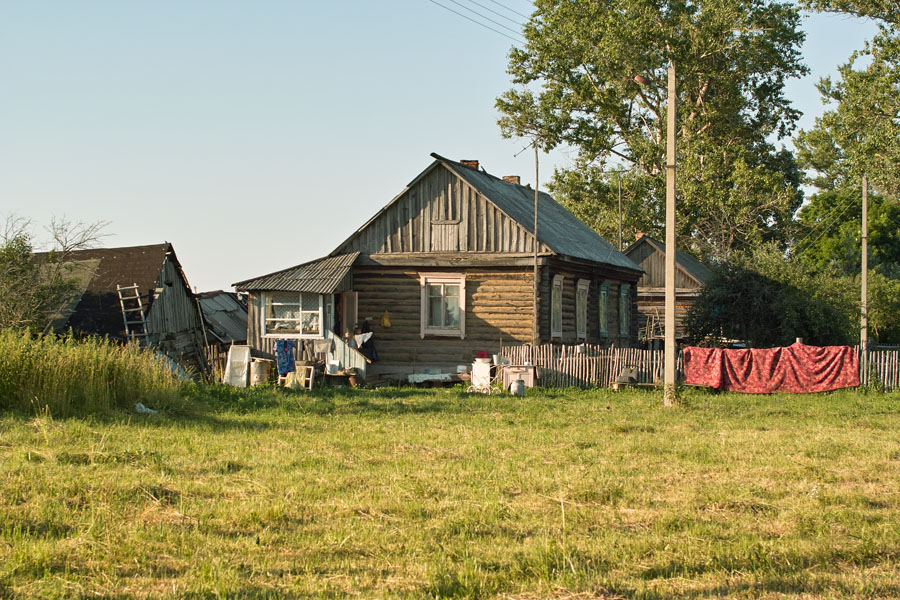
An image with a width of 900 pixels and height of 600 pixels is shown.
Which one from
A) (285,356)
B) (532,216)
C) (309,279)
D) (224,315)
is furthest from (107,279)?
(532,216)

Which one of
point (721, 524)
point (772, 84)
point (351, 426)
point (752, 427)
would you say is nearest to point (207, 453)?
point (351, 426)

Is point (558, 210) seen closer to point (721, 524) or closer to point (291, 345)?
point (291, 345)

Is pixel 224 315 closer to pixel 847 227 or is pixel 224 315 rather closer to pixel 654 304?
pixel 654 304

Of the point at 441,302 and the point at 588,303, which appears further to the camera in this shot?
the point at 588,303

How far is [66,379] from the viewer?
50.4ft

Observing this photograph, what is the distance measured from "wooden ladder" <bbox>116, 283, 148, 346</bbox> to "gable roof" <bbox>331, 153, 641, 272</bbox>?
5.75 meters

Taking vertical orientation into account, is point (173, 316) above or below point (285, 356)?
above

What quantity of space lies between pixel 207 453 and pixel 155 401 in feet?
17.0

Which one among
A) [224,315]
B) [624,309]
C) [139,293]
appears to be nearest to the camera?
[139,293]

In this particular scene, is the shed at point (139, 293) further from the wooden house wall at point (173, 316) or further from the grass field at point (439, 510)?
the grass field at point (439, 510)

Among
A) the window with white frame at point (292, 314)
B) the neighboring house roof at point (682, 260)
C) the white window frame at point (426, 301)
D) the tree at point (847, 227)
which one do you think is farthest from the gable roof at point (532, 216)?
the tree at point (847, 227)

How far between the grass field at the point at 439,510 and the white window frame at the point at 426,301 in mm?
10839

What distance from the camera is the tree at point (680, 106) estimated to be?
4441 centimetres

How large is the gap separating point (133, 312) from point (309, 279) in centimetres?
565
